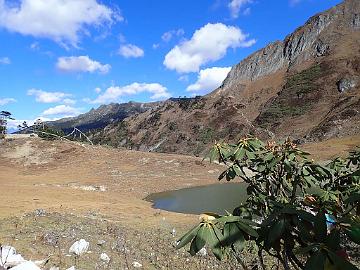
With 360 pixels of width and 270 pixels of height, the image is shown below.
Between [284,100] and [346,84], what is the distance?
13.9m

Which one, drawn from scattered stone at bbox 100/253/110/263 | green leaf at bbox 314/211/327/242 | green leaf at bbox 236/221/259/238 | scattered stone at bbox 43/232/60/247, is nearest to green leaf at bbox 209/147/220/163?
green leaf at bbox 236/221/259/238

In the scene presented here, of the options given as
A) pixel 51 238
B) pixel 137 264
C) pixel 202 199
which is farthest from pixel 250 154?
pixel 202 199

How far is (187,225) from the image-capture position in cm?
1558

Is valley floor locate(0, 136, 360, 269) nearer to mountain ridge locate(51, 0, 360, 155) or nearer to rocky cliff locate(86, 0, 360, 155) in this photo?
mountain ridge locate(51, 0, 360, 155)

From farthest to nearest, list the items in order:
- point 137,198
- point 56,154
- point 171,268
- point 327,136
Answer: point 327,136 < point 56,154 < point 137,198 < point 171,268

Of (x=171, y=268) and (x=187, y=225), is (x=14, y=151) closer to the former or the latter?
(x=187, y=225)

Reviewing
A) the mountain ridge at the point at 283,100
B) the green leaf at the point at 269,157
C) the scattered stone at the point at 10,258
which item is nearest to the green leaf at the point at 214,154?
the green leaf at the point at 269,157

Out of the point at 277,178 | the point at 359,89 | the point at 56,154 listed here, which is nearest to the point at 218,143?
the point at 277,178

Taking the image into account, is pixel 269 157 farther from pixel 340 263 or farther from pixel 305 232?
pixel 340 263

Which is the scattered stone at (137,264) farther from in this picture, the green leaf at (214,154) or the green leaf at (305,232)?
the green leaf at (305,232)

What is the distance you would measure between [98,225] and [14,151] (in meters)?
34.7

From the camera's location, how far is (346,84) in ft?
247

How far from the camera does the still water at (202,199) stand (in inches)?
958

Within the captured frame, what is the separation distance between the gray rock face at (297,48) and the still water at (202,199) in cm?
6939
